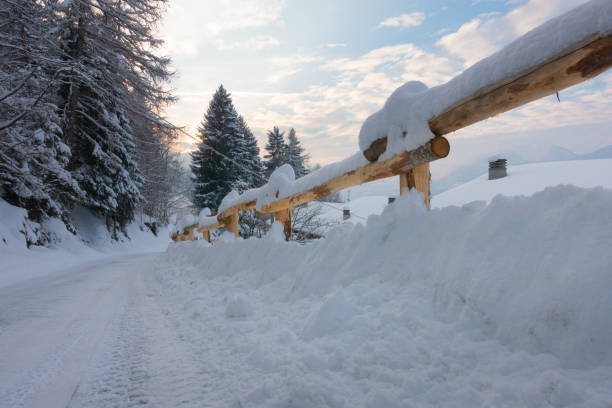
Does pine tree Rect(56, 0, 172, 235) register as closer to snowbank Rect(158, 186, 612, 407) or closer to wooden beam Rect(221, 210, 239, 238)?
wooden beam Rect(221, 210, 239, 238)

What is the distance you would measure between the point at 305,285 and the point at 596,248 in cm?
190

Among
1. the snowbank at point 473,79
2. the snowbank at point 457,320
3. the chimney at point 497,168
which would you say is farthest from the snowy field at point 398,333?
the chimney at point 497,168

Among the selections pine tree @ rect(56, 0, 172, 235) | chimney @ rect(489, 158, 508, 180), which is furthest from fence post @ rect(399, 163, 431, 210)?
pine tree @ rect(56, 0, 172, 235)

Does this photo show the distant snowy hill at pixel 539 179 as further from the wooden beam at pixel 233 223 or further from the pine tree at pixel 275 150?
the pine tree at pixel 275 150

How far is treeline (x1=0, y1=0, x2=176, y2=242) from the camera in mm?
5426

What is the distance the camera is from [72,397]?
146 centimetres

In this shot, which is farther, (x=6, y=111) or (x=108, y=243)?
(x=108, y=243)

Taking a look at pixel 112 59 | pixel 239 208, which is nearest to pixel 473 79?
pixel 239 208

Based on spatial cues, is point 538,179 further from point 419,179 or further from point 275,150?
point 275,150

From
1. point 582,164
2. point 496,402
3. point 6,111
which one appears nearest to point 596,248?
point 496,402

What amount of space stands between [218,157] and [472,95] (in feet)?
65.1

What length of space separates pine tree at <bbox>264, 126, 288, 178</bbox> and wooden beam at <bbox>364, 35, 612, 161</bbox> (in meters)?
22.6

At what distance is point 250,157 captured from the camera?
76.8 ft

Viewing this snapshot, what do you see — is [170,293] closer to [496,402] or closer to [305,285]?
[305,285]
